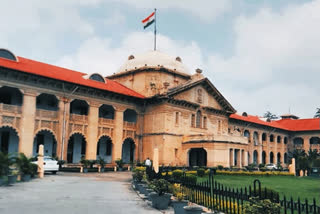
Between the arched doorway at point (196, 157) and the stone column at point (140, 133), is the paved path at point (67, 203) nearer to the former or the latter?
the stone column at point (140, 133)

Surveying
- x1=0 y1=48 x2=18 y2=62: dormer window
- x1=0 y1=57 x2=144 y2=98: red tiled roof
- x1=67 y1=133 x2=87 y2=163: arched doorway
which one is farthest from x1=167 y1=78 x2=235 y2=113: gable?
x1=0 y1=48 x2=18 y2=62: dormer window

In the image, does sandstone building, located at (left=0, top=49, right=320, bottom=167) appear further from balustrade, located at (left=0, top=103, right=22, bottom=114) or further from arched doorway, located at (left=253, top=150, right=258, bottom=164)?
arched doorway, located at (left=253, top=150, right=258, bottom=164)

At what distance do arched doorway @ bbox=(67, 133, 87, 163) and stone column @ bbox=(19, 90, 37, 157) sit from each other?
5.71 meters

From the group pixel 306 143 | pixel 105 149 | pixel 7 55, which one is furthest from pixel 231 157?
pixel 306 143

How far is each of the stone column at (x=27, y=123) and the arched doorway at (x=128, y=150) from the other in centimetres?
1220

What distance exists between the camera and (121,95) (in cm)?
3456

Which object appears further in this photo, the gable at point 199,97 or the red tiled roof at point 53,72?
the gable at point 199,97

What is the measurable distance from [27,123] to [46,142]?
13.8 feet

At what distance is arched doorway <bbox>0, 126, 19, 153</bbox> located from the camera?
94.8ft

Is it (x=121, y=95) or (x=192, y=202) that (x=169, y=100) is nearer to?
(x=121, y=95)

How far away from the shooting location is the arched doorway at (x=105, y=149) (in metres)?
35.8

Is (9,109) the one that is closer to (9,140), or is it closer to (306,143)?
(9,140)

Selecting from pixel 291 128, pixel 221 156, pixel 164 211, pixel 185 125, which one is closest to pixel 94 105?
pixel 185 125

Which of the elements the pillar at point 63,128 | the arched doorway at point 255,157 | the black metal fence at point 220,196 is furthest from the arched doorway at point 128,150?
the black metal fence at point 220,196
